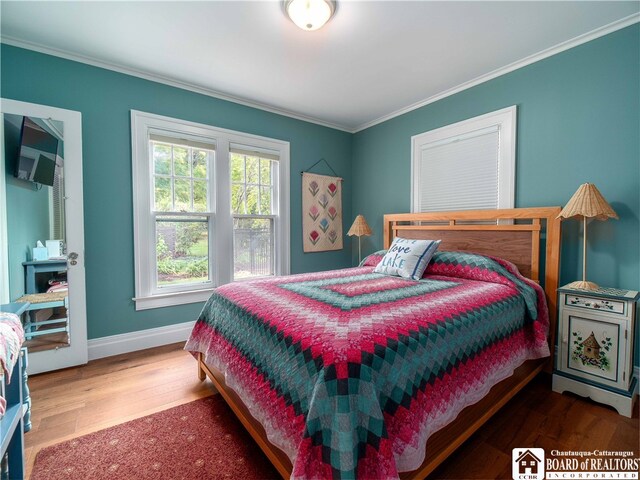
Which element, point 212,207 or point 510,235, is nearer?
point 510,235

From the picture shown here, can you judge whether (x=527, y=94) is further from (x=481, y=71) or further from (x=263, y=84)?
(x=263, y=84)

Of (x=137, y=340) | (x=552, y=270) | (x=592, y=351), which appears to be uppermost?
(x=552, y=270)

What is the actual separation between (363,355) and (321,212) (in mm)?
3033

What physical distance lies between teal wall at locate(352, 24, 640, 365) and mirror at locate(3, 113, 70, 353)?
12.1 feet

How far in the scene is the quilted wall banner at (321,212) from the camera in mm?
3814

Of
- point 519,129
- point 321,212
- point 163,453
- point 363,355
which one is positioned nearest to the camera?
point 363,355

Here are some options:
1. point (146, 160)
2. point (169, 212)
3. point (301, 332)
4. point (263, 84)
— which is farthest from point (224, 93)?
point (301, 332)

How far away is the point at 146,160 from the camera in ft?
8.98

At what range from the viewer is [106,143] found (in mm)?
2574

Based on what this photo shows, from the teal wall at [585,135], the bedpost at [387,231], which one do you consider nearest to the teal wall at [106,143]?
the bedpost at [387,231]

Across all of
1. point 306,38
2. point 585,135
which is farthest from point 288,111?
point 585,135

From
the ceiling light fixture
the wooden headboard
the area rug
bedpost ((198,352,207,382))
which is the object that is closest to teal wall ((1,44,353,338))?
bedpost ((198,352,207,382))

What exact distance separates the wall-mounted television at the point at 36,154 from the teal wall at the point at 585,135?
12.0 feet

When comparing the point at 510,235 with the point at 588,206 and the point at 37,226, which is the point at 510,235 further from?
the point at 37,226
